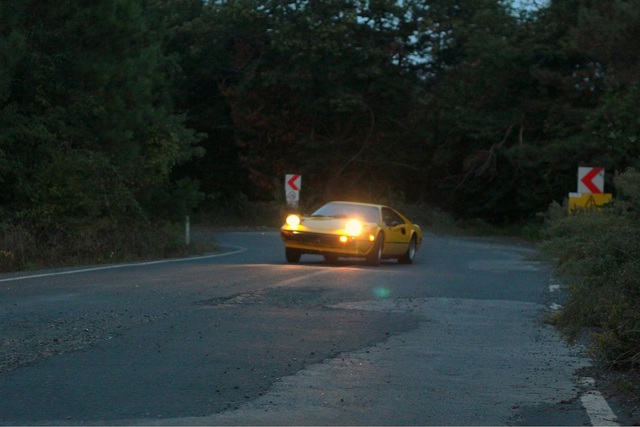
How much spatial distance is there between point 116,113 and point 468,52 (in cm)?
2173

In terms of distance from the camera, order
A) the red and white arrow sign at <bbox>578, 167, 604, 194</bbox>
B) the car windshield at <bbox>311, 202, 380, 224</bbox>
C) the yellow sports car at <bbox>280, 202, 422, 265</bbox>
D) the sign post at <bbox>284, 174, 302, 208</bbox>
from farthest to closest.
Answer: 1. the sign post at <bbox>284, 174, 302, 208</bbox>
2. the red and white arrow sign at <bbox>578, 167, 604, 194</bbox>
3. the car windshield at <bbox>311, 202, 380, 224</bbox>
4. the yellow sports car at <bbox>280, 202, 422, 265</bbox>

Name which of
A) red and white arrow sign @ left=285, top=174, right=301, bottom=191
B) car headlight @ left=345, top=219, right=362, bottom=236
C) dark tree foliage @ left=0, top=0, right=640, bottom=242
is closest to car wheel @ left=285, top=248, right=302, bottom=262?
car headlight @ left=345, top=219, right=362, bottom=236

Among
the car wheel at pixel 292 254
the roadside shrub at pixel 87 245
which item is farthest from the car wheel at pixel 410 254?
the roadside shrub at pixel 87 245

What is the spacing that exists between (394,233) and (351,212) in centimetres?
112

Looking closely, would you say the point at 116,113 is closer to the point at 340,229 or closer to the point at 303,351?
the point at 340,229

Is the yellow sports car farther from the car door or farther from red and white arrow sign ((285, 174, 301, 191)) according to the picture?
red and white arrow sign ((285, 174, 301, 191))

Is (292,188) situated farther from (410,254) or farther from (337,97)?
(410,254)

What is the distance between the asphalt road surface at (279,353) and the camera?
7688 millimetres

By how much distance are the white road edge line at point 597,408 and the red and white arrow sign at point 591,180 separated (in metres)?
20.1

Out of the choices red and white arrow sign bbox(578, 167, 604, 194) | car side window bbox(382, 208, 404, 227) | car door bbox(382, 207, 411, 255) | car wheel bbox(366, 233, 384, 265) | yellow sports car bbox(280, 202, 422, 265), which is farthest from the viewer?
red and white arrow sign bbox(578, 167, 604, 194)

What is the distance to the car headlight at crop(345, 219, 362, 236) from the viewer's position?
22203 millimetres

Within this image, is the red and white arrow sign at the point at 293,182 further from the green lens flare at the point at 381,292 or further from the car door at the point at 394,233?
the green lens flare at the point at 381,292

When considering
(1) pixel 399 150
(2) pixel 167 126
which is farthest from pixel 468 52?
(2) pixel 167 126

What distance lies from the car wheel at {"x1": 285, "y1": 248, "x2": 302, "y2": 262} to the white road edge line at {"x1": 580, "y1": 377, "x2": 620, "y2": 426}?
1371cm
